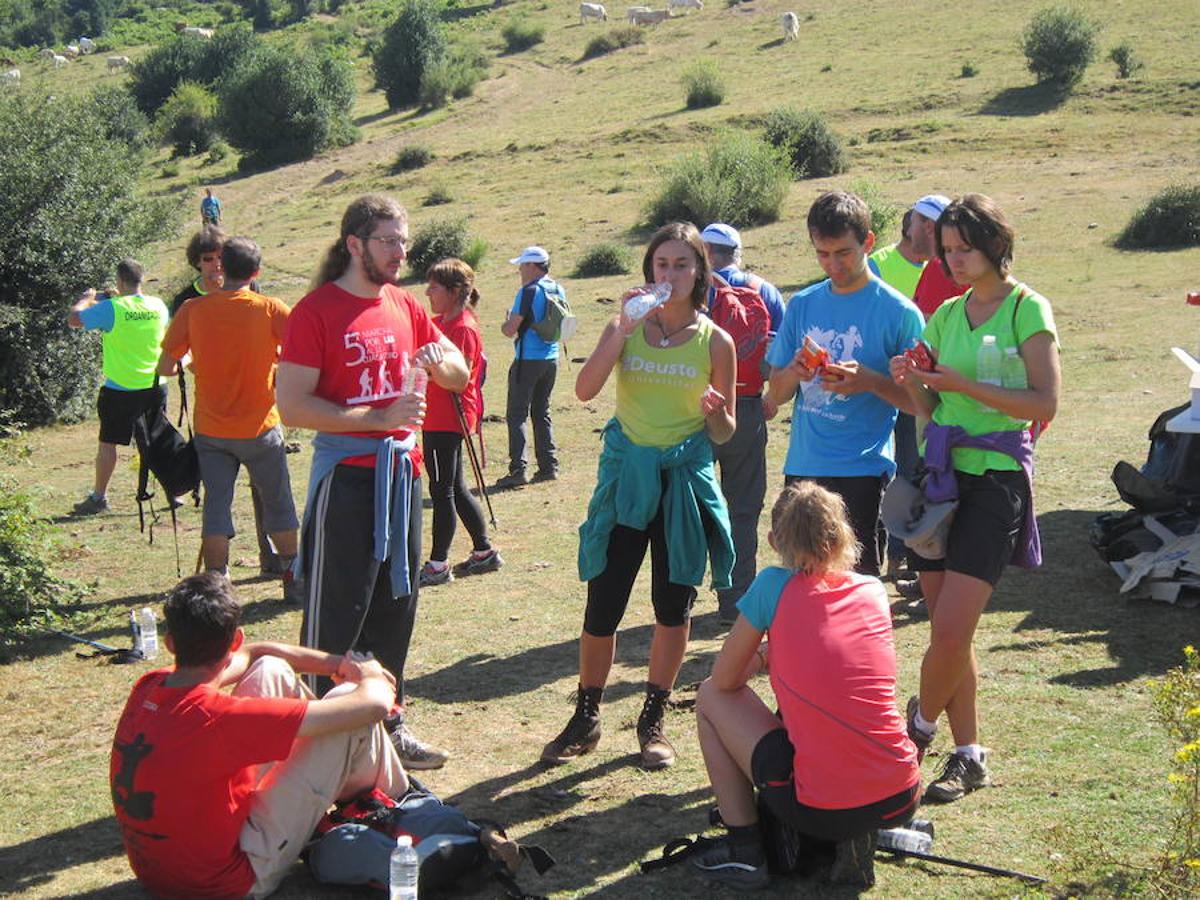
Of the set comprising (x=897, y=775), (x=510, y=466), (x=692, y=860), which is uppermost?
(x=897, y=775)

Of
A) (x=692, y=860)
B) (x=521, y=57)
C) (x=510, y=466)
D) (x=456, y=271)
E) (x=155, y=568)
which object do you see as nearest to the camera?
(x=692, y=860)

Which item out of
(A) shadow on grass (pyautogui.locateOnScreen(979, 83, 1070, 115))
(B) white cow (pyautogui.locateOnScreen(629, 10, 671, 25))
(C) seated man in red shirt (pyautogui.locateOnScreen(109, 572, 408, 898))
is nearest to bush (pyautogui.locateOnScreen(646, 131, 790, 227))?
(A) shadow on grass (pyautogui.locateOnScreen(979, 83, 1070, 115))

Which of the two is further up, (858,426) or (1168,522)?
(858,426)

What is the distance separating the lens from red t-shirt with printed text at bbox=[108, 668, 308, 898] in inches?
149

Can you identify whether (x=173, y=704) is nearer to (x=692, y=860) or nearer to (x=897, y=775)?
(x=692, y=860)

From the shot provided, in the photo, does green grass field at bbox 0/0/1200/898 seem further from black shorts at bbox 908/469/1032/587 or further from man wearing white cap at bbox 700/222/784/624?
black shorts at bbox 908/469/1032/587

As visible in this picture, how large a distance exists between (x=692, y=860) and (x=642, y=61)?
4803 cm

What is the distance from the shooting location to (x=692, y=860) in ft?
13.8

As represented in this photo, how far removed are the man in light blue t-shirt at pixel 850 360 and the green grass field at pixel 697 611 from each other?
1077 millimetres

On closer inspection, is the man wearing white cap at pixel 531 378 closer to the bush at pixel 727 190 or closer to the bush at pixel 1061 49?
the bush at pixel 727 190

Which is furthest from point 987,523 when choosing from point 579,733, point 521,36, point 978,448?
point 521,36

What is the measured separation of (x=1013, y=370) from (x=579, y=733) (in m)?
2.11

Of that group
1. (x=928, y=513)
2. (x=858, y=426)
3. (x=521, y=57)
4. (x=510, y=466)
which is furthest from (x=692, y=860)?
(x=521, y=57)

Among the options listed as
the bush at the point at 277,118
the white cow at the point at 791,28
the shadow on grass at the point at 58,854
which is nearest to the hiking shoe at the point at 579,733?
the shadow on grass at the point at 58,854
